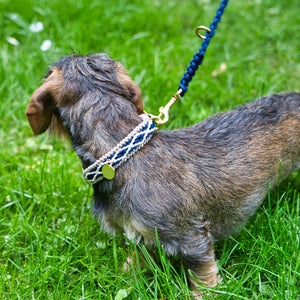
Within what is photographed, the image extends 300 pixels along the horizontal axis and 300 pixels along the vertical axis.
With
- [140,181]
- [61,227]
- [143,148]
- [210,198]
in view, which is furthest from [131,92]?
[61,227]

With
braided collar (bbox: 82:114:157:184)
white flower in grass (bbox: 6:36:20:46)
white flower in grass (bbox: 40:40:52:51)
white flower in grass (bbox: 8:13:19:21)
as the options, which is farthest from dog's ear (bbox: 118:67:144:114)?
white flower in grass (bbox: 8:13:19:21)

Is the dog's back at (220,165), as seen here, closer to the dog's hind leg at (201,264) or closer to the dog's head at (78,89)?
the dog's hind leg at (201,264)

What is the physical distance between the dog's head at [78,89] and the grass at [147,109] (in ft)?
2.05

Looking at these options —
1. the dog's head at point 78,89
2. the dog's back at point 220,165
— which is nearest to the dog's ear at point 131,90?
the dog's head at point 78,89

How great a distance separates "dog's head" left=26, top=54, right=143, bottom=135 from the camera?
8.97 feet

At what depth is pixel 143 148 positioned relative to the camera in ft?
9.18

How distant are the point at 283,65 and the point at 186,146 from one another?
3.27 metres

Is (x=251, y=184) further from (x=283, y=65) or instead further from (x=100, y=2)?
(x=100, y=2)

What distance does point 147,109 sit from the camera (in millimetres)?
4617

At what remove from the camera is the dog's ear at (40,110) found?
2717 mm

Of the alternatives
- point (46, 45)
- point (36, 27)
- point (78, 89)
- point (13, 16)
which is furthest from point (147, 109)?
point (13, 16)

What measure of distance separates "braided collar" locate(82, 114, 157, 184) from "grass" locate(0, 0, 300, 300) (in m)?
0.68

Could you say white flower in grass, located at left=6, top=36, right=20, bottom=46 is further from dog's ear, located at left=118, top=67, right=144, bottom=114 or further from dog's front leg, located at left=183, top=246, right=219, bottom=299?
dog's front leg, located at left=183, top=246, right=219, bottom=299

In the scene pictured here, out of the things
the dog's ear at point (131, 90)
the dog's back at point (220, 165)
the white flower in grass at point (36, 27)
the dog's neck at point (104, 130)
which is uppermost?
the white flower in grass at point (36, 27)
